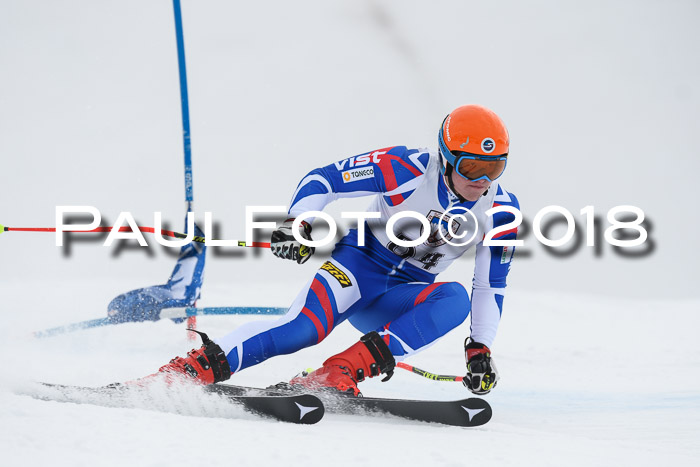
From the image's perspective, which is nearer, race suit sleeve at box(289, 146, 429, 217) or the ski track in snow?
the ski track in snow

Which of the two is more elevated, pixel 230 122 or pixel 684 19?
pixel 684 19

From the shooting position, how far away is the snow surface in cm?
493

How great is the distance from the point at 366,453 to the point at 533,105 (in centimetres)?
898

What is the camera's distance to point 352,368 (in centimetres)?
254

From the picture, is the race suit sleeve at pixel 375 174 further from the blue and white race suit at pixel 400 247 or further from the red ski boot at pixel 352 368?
the red ski boot at pixel 352 368

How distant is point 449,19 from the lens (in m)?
10.4

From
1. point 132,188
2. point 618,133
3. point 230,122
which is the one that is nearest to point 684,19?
point 618,133

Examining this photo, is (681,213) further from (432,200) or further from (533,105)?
(432,200)

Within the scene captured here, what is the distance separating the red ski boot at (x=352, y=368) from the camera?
2.46 meters

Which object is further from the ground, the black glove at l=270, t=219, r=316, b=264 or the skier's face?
the skier's face

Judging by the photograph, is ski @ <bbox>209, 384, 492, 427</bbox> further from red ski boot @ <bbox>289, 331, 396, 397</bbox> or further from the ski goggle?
the ski goggle

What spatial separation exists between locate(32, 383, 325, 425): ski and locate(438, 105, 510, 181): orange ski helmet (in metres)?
1.11

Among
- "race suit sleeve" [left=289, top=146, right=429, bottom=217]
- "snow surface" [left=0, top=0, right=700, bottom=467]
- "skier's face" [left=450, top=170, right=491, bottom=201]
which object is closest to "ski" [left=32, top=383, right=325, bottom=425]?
"race suit sleeve" [left=289, top=146, right=429, bottom=217]

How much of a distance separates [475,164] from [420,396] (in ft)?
4.59
